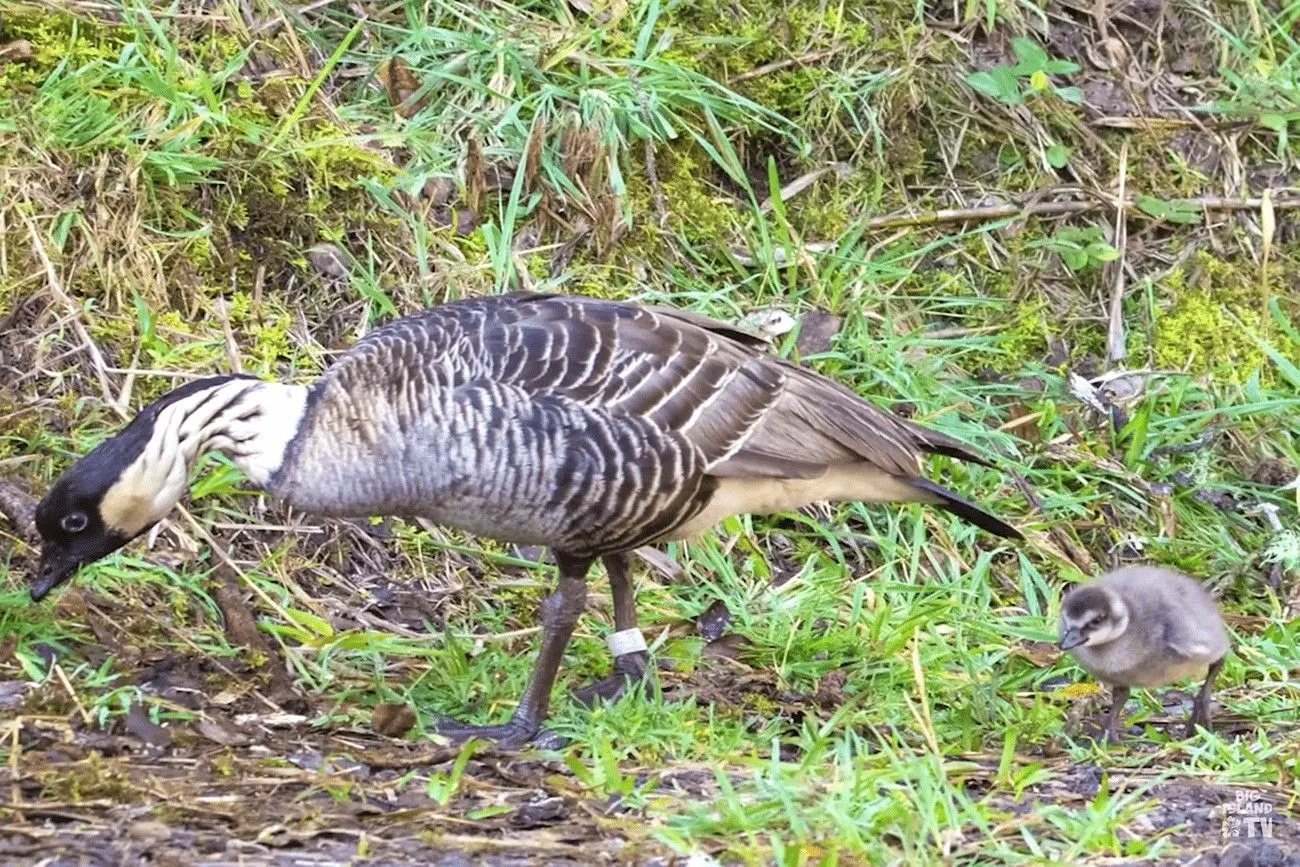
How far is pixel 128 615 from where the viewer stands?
6.50 meters

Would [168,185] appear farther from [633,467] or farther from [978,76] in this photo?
[978,76]

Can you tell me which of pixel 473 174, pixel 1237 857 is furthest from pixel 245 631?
pixel 1237 857

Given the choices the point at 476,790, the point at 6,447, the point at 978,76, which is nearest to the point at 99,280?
the point at 6,447

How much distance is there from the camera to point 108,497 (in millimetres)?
5648

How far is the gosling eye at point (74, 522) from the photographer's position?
5.66m

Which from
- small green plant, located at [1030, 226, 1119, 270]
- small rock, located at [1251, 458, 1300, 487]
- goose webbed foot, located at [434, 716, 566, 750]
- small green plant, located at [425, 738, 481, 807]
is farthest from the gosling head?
small green plant, located at [1030, 226, 1119, 270]

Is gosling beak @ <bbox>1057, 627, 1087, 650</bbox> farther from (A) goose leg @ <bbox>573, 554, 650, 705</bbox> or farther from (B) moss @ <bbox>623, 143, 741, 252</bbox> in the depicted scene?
(B) moss @ <bbox>623, 143, 741, 252</bbox>

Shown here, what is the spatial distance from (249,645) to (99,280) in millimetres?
2148

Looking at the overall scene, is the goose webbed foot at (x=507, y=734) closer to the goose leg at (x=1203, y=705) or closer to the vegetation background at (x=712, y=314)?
the vegetation background at (x=712, y=314)

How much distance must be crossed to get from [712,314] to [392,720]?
10.6 ft

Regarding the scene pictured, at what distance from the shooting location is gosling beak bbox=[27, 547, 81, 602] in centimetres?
575

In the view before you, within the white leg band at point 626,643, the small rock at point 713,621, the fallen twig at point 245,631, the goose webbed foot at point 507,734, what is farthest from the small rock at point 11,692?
the small rock at point 713,621

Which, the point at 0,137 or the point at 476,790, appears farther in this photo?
the point at 0,137

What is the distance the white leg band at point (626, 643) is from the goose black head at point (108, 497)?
166cm
